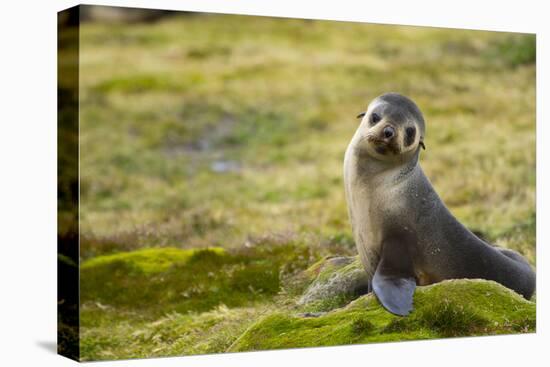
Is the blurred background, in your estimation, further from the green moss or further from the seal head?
the seal head

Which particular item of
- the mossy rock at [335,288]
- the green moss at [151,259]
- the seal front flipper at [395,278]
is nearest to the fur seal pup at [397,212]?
the seal front flipper at [395,278]

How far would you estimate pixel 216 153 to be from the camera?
23281 mm

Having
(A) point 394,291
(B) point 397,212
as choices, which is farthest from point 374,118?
(A) point 394,291

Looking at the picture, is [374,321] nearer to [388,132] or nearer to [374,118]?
[388,132]

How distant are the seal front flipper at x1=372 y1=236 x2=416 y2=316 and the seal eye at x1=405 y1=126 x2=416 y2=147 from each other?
4.31 ft

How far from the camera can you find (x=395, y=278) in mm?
12078

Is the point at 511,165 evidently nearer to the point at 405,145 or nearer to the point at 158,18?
the point at 405,145

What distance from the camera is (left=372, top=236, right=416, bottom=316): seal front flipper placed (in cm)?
1200

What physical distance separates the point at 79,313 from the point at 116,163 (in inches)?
433

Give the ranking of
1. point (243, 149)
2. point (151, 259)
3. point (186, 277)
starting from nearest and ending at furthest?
point (186, 277), point (151, 259), point (243, 149)

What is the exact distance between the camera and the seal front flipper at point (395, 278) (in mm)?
12000

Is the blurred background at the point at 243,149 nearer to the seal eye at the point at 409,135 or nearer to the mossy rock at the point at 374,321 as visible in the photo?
the mossy rock at the point at 374,321

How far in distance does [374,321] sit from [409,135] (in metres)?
2.66

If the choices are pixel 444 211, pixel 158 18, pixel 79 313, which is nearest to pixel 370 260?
pixel 444 211
